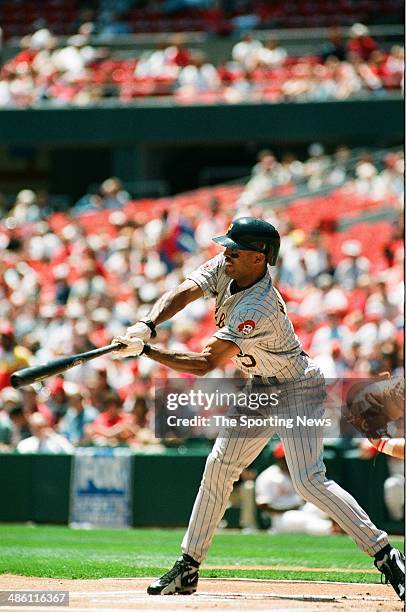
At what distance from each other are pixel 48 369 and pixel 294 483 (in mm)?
1340

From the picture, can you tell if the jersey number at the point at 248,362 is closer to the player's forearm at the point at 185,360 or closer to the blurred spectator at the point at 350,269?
the player's forearm at the point at 185,360

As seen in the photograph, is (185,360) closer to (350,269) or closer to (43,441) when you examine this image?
(43,441)

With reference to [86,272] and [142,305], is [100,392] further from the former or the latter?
[86,272]

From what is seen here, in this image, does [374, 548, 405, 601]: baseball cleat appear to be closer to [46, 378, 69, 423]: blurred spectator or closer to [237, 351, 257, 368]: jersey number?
[237, 351, 257, 368]: jersey number

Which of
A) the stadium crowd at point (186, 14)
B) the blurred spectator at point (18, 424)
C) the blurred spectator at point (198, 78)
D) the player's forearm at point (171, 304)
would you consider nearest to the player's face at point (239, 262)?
the player's forearm at point (171, 304)

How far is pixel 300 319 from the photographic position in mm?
13070

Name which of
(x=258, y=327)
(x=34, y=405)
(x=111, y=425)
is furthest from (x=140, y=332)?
(x=34, y=405)

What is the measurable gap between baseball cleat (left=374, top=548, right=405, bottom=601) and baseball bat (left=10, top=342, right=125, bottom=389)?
1637 mm

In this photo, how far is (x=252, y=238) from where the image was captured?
19.4 ft

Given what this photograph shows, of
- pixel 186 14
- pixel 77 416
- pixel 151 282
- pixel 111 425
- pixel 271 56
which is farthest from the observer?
pixel 186 14

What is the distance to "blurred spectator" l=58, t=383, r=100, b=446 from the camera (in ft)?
40.5

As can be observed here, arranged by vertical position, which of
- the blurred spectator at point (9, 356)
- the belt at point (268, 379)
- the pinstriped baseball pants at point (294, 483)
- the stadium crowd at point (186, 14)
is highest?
the stadium crowd at point (186, 14)

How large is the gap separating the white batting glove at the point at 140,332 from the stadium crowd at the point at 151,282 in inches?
205

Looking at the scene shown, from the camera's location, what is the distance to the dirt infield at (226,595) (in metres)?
5.55
